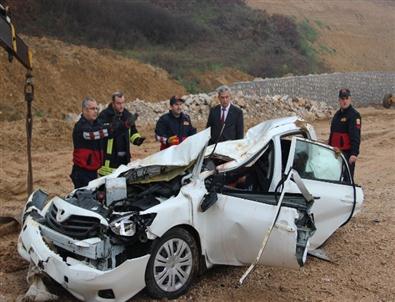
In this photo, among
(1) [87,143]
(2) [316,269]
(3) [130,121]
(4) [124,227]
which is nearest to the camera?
(4) [124,227]

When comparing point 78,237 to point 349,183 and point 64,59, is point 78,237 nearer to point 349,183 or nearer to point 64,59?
point 349,183

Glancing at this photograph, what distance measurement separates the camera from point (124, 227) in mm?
4938

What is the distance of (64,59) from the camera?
75.8 ft

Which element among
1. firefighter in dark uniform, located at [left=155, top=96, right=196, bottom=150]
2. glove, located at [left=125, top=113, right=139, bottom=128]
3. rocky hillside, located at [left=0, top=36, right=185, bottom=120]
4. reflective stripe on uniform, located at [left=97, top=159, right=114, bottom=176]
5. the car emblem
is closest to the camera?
the car emblem

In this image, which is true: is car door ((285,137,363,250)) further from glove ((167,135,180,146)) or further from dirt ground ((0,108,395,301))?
glove ((167,135,180,146))

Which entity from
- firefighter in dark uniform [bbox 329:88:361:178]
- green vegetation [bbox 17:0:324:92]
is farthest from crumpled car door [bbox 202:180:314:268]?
green vegetation [bbox 17:0:324:92]

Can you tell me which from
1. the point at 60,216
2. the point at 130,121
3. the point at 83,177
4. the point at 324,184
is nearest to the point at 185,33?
the point at 130,121

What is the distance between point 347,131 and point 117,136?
3.31m

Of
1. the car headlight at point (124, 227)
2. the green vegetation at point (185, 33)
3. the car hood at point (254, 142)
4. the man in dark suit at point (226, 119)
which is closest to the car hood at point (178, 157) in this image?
the car hood at point (254, 142)

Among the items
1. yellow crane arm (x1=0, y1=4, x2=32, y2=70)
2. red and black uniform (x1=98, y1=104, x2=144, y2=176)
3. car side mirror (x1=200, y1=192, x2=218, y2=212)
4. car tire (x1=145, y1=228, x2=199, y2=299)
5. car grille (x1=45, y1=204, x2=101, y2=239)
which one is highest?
yellow crane arm (x1=0, y1=4, x2=32, y2=70)

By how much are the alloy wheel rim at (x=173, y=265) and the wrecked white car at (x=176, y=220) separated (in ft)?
0.03

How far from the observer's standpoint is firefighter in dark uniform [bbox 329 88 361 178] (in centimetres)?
805

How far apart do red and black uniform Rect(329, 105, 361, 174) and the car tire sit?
3.44m

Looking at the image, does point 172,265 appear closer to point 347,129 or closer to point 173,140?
point 173,140
